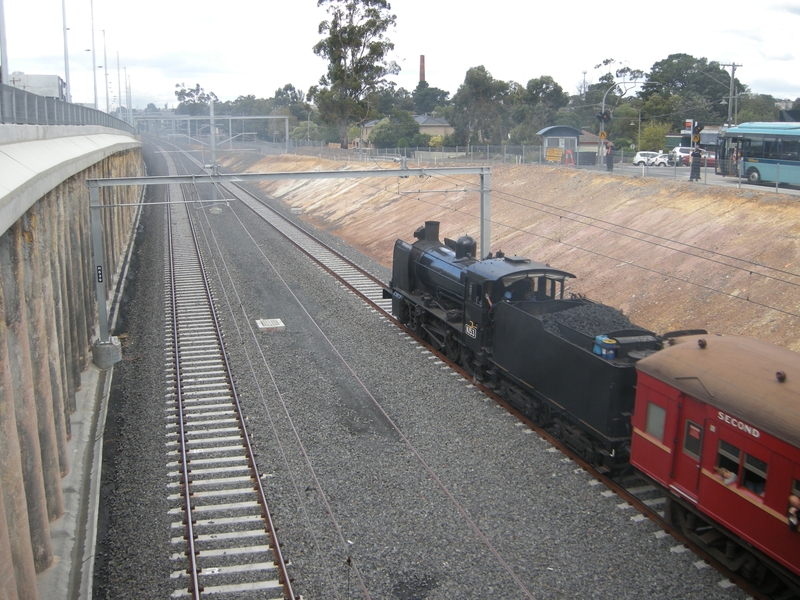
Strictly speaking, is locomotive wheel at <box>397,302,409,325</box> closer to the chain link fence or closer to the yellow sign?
the chain link fence

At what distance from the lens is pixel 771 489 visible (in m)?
8.01

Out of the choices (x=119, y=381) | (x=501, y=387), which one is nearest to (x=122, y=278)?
(x=119, y=381)

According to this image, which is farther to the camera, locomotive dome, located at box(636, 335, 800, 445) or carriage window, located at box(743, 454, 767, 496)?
carriage window, located at box(743, 454, 767, 496)

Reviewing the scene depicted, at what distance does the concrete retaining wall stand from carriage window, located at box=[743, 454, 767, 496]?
853 cm

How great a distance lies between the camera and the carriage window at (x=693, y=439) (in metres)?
9.19

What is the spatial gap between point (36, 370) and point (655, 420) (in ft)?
32.8

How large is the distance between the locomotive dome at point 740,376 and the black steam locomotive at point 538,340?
109 centimetres

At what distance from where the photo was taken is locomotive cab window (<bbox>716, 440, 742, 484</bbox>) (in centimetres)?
859

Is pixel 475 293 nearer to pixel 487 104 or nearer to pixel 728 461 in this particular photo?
pixel 728 461

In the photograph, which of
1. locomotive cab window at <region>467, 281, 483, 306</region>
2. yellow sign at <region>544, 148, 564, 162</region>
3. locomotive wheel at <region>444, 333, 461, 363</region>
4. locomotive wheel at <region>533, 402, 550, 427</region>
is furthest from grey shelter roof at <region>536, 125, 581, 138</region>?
locomotive wheel at <region>533, 402, 550, 427</region>

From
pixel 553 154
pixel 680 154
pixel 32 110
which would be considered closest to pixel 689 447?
pixel 32 110

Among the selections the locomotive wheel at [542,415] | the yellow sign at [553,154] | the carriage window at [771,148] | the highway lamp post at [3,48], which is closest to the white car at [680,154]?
the yellow sign at [553,154]

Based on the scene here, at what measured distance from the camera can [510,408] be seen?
1473 cm

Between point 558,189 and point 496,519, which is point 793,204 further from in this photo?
point 496,519
